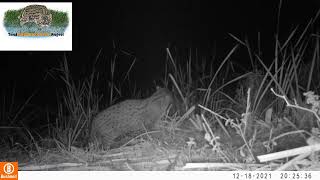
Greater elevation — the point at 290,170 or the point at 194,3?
the point at 194,3

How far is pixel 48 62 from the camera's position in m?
2.16

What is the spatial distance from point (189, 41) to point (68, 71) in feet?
1.66

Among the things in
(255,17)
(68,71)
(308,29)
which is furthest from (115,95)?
(308,29)

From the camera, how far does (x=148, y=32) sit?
7.10 ft

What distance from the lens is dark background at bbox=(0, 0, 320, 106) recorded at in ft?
7.00

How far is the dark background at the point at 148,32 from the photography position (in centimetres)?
213

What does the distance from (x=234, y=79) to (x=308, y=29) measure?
0.36m

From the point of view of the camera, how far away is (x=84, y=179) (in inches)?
84.0

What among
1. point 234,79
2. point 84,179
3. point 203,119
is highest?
point 234,79

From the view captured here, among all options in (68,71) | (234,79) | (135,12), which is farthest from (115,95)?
(234,79)

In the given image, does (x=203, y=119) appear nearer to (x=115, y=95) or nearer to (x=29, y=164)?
(x=115, y=95)

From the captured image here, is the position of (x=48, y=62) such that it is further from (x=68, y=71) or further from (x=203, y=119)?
(x=203, y=119)

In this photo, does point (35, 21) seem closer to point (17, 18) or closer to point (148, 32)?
point (17, 18)

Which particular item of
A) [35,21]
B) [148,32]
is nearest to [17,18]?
[35,21]
